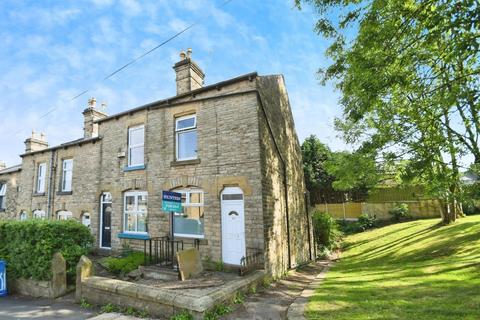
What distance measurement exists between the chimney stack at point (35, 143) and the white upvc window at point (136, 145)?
12.8 m

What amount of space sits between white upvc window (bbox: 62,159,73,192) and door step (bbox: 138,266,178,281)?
9.20 meters

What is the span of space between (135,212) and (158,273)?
3969mm

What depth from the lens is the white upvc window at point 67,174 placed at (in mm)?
15641

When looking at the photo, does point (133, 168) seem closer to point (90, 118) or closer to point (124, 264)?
point (124, 264)

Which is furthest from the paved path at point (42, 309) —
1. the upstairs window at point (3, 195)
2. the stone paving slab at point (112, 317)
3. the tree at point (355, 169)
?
the upstairs window at point (3, 195)

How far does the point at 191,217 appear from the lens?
1027 cm

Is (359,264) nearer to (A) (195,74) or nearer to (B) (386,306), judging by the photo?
(B) (386,306)

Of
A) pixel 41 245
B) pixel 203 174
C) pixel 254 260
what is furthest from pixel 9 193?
pixel 254 260

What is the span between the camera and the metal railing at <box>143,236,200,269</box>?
9781mm

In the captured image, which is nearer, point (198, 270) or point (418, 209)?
point (198, 270)

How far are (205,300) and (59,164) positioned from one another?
14.5 m

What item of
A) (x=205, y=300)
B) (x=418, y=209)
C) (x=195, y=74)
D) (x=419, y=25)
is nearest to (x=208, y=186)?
(x=205, y=300)

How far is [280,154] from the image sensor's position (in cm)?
1140

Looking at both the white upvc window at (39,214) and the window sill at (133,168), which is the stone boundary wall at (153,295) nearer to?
the window sill at (133,168)
